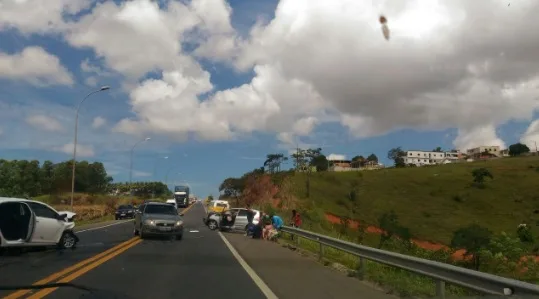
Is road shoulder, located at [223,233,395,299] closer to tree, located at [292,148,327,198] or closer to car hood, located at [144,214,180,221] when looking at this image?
car hood, located at [144,214,180,221]

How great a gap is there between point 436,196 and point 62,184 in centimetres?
9217

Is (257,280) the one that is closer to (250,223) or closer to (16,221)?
(16,221)

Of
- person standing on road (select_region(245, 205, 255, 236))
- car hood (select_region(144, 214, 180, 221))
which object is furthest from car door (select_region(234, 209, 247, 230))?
car hood (select_region(144, 214, 180, 221))

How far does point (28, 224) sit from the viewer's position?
607 inches

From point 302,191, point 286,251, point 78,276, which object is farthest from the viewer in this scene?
point 302,191

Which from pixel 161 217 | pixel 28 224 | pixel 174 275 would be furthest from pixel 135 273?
pixel 161 217

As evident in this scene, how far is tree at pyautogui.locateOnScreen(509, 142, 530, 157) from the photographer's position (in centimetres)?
15712

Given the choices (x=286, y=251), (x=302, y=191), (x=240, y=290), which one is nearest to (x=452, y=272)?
(x=240, y=290)

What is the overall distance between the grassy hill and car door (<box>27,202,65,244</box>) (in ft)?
166

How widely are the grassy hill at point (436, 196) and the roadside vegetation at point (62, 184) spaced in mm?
35058

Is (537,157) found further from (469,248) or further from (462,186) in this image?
(469,248)

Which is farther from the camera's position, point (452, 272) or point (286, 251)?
point (286, 251)

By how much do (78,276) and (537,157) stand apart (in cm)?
13717

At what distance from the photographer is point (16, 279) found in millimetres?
10672
